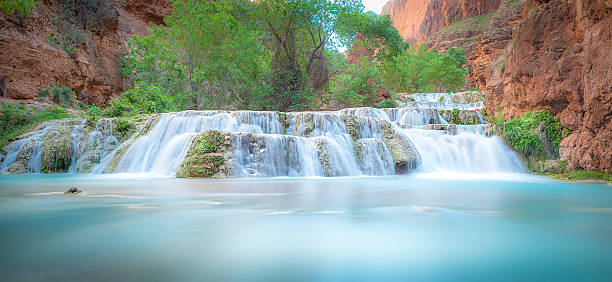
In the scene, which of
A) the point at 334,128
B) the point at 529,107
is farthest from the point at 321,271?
the point at 529,107

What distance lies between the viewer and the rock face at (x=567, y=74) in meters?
6.59

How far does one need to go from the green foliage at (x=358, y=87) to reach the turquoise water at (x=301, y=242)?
18.3 metres

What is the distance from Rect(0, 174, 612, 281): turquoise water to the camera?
138 centimetres

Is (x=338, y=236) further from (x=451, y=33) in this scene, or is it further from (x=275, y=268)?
(x=451, y=33)

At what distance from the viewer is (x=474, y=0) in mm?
54344

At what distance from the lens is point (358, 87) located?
2141 centimetres

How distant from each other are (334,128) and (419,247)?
8.43 m

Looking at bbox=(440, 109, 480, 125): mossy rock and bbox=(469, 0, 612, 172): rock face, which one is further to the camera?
bbox=(440, 109, 480, 125): mossy rock

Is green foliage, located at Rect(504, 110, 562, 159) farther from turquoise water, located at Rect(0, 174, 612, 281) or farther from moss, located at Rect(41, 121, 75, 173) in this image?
moss, located at Rect(41, 121, 75, 173)

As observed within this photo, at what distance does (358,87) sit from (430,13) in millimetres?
61648

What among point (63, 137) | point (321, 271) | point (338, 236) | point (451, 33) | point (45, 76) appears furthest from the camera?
point (451, 33)

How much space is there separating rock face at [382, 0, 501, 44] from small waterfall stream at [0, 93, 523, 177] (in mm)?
53906

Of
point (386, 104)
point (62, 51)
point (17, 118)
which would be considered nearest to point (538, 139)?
point (386, 104)

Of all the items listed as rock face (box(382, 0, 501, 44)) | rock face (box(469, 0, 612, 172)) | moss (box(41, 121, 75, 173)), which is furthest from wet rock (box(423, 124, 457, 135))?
rock face (box(382, 0, 501, 44))
